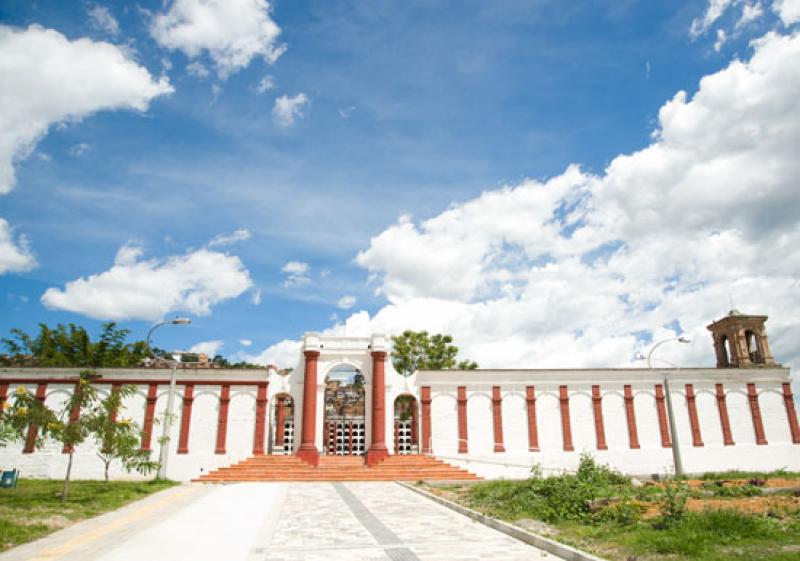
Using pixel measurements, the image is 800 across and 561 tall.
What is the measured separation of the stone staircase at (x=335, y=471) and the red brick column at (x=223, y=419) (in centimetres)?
250

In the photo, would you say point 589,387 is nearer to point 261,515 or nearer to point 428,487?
point 428,487

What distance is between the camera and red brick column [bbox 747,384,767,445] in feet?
116

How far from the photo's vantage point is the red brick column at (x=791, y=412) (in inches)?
1411

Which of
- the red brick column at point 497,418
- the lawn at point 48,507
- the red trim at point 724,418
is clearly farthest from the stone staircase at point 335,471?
the red trim at point 724,418

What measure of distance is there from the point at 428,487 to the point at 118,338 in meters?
33.9

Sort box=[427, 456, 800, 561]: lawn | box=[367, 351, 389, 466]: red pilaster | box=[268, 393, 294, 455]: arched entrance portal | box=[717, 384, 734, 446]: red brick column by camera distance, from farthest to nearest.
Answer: box=[717, 384, 734, 446]: red brick column → box=[268, 393, 294, 455]: arched entrance portal → box=[367, 351, 389, 466]: red pilaster → box=[427, 456, 800, 561]: lawn

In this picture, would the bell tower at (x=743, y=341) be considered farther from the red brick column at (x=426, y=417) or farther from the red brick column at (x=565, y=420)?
the red brick column at (x=426, y=417)

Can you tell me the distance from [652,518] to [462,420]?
22429mm

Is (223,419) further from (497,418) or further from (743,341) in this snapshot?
(743,341)

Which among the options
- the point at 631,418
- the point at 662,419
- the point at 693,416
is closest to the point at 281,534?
the point at 631,418

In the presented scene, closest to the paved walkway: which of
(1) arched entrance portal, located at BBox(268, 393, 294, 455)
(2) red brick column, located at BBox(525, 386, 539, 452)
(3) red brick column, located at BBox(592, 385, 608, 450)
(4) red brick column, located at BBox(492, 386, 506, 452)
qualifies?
(4) red brick column, located at BBox(492, 386, 506, 452)

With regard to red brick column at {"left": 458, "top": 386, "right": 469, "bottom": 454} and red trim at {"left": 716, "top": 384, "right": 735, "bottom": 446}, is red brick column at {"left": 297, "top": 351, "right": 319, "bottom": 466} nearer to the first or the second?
red brick column at {"left": 458, "top": 386, "right": 469, "bottom": 454}

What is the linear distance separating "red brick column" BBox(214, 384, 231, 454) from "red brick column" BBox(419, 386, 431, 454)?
11910 mm

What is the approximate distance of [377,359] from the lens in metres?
32.9
